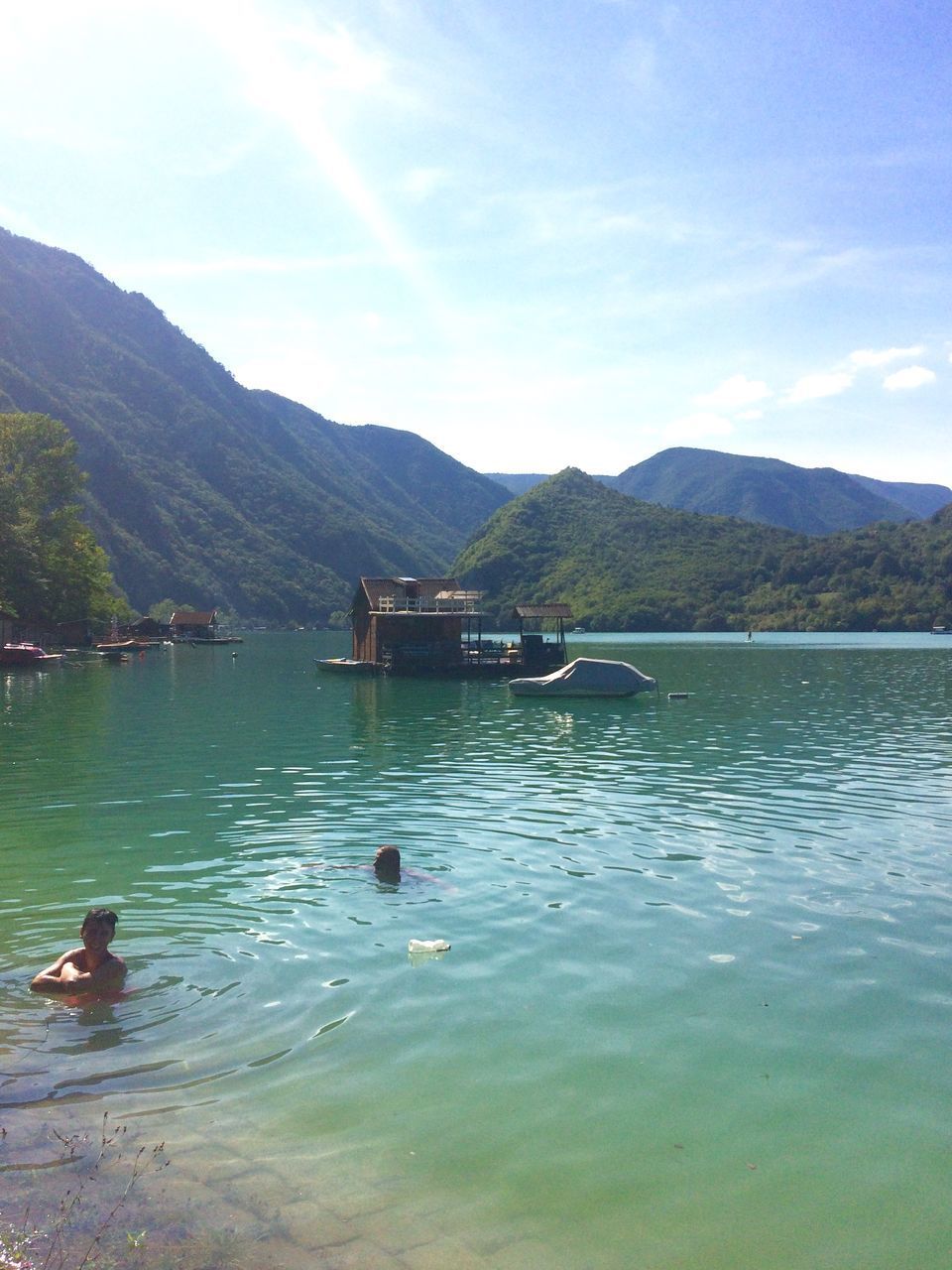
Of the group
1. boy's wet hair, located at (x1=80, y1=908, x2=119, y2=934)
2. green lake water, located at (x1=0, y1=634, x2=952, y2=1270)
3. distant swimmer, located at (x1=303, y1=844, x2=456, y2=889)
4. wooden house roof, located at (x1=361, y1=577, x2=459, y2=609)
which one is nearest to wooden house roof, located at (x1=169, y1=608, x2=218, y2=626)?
wooden house roof, located at (x1=361, y1=577, x2=459, y2=609)

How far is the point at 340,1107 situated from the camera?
737 cm

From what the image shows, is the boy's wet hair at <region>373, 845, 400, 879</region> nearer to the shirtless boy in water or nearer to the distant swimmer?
the distant swimmer

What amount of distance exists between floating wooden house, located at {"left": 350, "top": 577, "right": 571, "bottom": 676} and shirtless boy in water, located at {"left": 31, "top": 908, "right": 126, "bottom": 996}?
55.8 metres

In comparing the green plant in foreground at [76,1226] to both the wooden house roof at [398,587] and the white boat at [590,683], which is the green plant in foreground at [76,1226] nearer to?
the white boat at [590,683]

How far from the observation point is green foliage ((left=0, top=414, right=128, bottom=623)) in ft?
282

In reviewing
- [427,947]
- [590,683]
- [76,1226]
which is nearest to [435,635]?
[590,683]

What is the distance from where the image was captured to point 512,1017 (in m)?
9.23

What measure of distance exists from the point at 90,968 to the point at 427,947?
363cm

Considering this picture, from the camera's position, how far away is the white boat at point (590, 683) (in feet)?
168

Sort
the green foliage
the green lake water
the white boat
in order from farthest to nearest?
the green foliage, the white boat, the green lake water

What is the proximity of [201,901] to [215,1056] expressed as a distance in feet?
16.8

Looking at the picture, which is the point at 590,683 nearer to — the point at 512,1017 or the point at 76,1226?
the point at 512,1017

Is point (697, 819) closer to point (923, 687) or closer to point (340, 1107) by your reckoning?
point (340, 1107)

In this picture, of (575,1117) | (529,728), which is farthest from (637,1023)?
(529,728)
